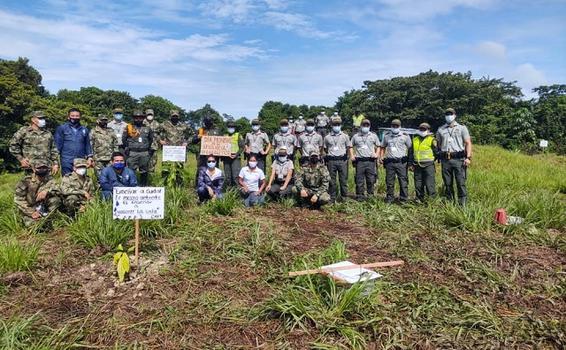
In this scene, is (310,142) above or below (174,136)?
below

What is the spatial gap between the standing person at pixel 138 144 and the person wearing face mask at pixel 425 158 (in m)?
5.30

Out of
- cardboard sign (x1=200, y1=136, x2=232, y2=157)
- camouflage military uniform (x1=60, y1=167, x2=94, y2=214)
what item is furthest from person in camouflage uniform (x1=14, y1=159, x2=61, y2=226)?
cardboard sign (x1=200, y1=136, x2=232, y2=157)

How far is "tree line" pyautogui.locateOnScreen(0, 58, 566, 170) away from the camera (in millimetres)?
23125

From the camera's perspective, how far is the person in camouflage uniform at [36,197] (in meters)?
6.42

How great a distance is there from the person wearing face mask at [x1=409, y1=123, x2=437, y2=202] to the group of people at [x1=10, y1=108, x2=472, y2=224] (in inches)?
0.8

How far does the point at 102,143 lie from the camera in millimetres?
8281

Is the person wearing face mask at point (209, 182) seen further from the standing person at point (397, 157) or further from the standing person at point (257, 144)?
the standing person at point (397, 157)

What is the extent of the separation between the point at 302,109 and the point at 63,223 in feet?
139

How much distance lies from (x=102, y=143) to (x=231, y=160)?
258 centimetres

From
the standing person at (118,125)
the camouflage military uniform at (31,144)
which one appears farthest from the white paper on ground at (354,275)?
the standing person at (118,125)

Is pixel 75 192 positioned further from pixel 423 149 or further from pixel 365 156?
pixel 423 149

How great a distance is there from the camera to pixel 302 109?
4766 cm

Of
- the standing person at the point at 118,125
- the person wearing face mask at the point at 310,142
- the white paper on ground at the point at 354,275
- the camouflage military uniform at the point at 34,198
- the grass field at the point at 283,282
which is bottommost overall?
the grass field at the point at 283,282

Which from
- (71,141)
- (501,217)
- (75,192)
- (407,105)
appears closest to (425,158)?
(501,217)
